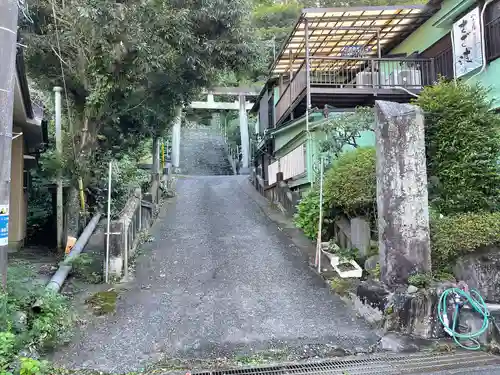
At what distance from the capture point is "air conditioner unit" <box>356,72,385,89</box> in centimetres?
1205

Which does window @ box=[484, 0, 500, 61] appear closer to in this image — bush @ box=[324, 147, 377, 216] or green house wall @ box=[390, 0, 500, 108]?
green house wall @ box=[390, 0, 500, 108]

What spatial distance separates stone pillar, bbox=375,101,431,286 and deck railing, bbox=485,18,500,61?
5.19 m

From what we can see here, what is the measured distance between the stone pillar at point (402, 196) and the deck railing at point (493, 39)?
5190 mm

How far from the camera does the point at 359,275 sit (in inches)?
272

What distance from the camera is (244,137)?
2797 centimetres

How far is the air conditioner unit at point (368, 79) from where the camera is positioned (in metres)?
12.0

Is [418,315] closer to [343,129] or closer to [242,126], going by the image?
[343,129]

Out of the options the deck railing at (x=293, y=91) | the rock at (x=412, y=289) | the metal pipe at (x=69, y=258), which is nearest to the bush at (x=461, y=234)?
the rock at (x=412, y=289)

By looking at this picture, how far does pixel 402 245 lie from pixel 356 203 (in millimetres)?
1813

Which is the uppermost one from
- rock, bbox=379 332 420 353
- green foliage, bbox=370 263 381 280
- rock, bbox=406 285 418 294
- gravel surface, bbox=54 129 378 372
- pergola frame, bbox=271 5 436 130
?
pergola frame, bbox=271 5 436 130

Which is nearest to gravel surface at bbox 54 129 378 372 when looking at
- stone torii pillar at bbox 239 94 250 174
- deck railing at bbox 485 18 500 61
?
deck railing at bbox 485 18 500 61

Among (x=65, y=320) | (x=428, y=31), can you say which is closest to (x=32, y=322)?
(x=65, y=320)

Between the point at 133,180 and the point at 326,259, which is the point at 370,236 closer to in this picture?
the point at 326,259

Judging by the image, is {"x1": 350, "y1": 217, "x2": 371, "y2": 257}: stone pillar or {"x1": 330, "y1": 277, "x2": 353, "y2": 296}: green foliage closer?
{"x1": 330, "y1": 277, "x2": 353, "y2": 296}: green foliage
